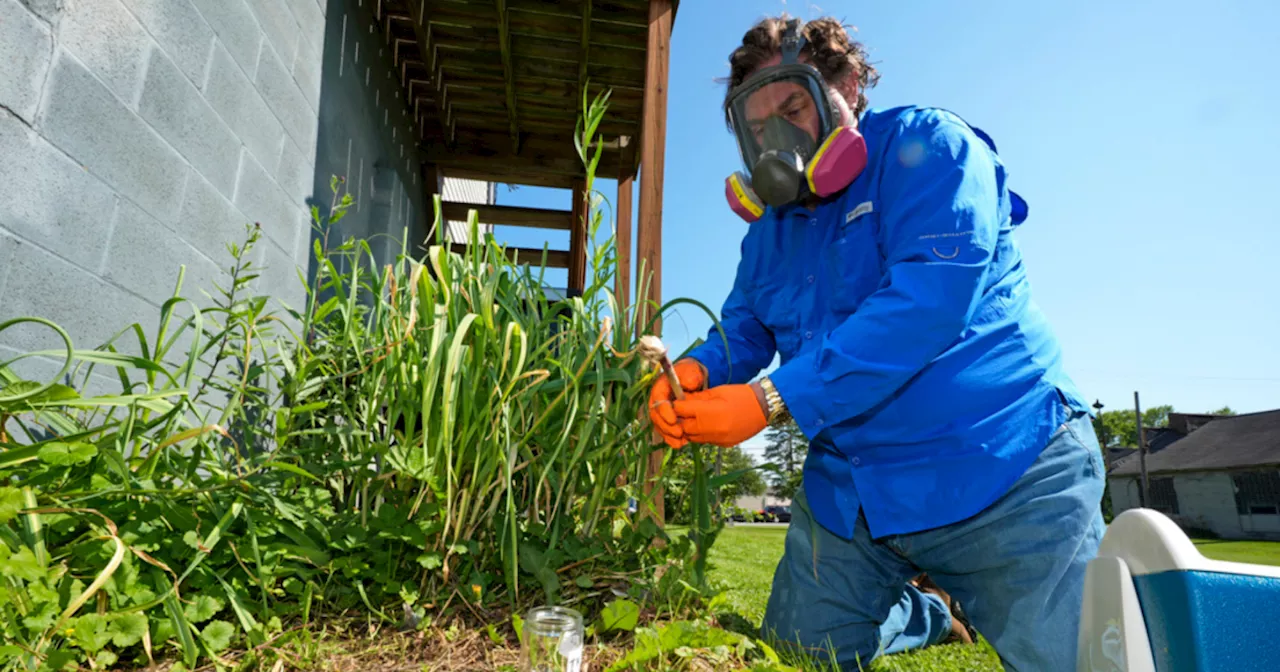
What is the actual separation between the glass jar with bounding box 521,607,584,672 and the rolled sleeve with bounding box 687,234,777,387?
917 millimetres

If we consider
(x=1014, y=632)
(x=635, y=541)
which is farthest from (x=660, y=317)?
(x=1014, y=632)

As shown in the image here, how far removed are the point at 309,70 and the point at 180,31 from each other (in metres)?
1.04

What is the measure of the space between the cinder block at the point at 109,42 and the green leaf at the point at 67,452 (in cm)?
84

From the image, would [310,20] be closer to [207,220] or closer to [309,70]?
[309,70]

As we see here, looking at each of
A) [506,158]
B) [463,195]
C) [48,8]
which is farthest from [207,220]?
[463,195]

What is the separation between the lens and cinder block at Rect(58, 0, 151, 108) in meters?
1.23

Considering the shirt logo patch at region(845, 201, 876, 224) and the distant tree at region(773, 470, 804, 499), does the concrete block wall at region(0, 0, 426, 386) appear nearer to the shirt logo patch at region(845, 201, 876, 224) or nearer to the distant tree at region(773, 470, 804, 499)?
the distant tree at region(773, 470, 804, 499)

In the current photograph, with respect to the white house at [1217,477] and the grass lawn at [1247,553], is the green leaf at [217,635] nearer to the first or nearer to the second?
the grass lawn at [1247,553]

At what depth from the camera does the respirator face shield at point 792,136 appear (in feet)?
5.00

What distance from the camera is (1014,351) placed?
1409 millimetres

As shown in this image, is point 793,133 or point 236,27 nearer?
point 793,133

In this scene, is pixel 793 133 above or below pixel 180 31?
below

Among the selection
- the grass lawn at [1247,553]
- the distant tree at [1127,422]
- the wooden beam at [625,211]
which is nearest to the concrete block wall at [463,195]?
the wooden beam at [625,211]

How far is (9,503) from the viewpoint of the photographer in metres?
0.74
